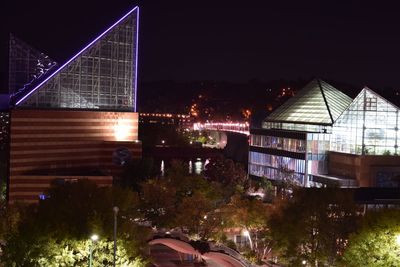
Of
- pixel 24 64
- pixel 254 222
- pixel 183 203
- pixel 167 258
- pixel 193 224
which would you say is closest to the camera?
pixel 254 222

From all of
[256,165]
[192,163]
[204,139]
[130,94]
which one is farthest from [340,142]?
[204,139]

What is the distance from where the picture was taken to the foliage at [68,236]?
96.3 feet

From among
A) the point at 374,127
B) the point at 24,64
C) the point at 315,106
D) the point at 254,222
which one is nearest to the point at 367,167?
the point at 374,127

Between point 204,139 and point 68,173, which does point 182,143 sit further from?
point 68,173

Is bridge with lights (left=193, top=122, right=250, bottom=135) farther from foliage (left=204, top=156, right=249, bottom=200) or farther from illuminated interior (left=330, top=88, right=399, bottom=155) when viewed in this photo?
illuminated interior (left=330, top=88, right=399, bottom=155)

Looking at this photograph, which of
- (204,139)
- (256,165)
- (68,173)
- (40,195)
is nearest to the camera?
(40,195)

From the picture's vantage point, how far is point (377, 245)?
107ft

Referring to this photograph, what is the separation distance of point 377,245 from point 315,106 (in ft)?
135

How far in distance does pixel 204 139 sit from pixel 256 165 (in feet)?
160

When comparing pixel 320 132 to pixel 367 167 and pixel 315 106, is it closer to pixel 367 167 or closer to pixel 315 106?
pixel 315 106

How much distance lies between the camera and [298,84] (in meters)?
184

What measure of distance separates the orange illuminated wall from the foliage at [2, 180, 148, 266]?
82.6ft

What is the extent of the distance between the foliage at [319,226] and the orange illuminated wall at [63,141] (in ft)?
85.6

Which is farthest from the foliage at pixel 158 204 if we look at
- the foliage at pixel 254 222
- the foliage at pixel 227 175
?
the foliage at pixel 227 175
